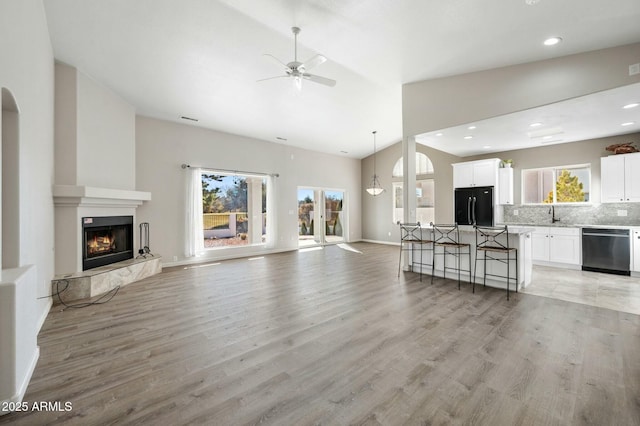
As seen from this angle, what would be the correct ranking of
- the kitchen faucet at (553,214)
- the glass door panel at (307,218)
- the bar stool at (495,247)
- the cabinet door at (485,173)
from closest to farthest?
the bar stool at (495,247)
the kitchen faucet at (553,214)
the cabinet door at (485,173)
the glass door panel at (307,218)

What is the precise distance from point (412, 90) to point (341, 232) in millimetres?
6203

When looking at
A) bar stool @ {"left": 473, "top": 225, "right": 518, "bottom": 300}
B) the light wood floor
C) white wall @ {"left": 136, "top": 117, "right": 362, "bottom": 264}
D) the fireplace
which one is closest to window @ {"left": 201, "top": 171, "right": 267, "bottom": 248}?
white wall @ {"left": 136, "top": 117, "right": 362, "bottom": 264}

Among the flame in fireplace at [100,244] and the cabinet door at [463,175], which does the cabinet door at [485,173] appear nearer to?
the cabinet door at [463,175]

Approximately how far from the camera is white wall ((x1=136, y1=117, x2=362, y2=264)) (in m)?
6.14

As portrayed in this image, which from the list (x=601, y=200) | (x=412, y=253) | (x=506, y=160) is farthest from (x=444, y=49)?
(x=601, y=200)

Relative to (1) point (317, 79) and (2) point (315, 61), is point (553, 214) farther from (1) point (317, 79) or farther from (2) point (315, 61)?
(2) point (315, 61)

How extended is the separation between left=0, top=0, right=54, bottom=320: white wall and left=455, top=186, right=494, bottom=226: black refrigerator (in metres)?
7.88

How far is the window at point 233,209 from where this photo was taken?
7254 mm

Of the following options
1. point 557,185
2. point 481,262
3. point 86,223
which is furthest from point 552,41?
point 86,223

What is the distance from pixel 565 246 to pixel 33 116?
8.81 metres

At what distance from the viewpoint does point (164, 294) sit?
424 cm

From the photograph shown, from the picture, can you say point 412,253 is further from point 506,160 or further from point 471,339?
point 506,160

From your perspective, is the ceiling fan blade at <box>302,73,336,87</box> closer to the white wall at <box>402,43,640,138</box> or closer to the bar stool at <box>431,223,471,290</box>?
the white wall at <box>402,43,640,138</box>

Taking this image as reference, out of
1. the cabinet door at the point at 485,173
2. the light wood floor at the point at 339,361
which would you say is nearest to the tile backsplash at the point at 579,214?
the cabinet door at the point at 485,173
